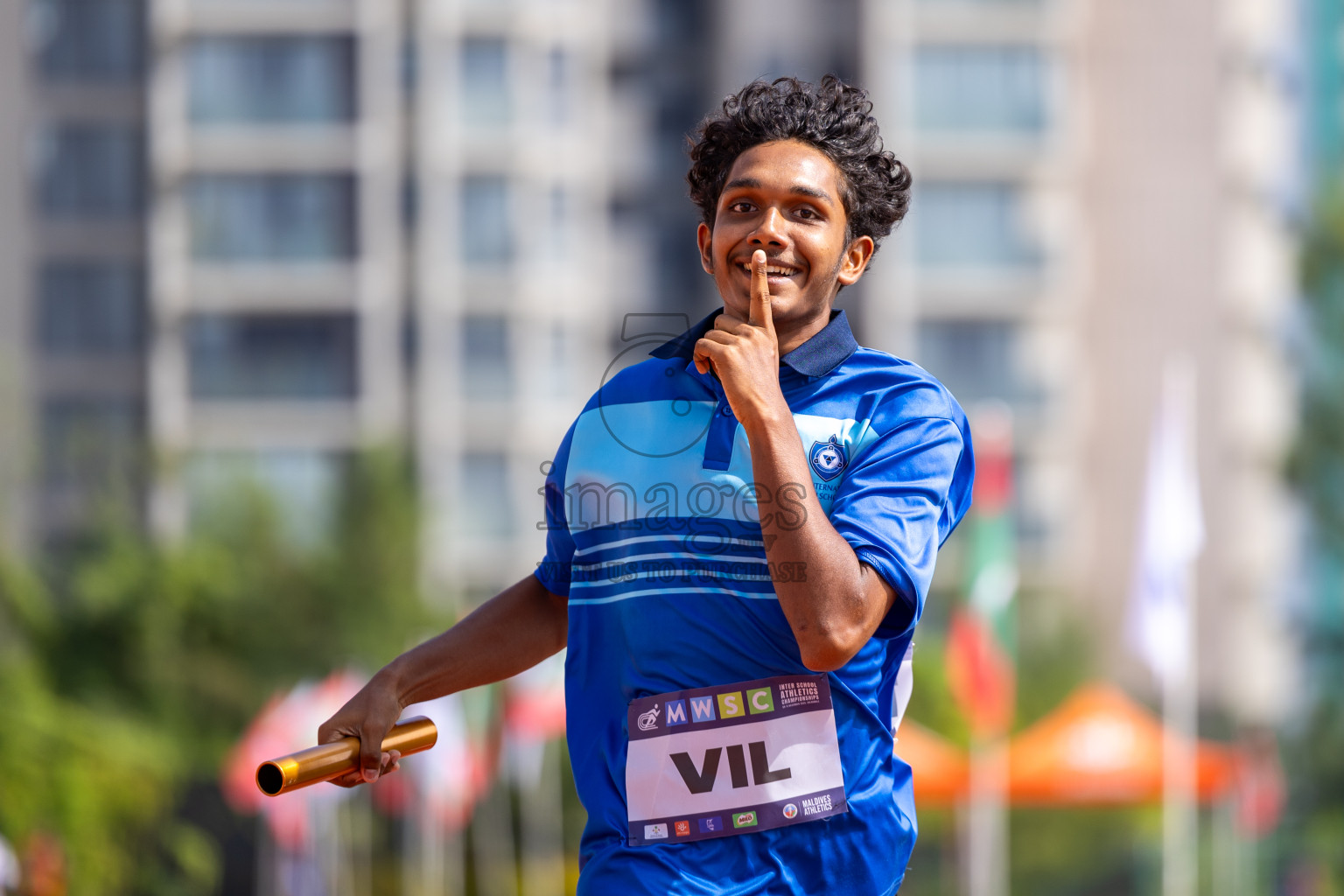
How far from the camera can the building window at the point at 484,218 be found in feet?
125

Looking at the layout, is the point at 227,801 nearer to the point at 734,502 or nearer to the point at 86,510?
the point at 86,510

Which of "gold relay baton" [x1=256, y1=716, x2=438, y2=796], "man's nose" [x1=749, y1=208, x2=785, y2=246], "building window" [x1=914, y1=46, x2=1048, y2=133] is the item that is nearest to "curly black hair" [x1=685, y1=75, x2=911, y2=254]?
"man's nose" [x1=749, y1=208, x2=785, y2=246]

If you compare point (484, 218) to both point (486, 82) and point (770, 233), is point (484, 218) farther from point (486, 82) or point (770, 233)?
point (770, 233)

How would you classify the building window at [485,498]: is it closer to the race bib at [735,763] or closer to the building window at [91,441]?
the building window at [91,441]

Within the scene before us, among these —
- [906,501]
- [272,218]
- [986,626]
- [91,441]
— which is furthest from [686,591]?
[272,218]

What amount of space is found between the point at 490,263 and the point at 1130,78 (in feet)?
42.5

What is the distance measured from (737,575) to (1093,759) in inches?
535

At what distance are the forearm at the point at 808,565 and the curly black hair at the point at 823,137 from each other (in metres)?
0.43

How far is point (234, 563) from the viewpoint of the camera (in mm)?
29906

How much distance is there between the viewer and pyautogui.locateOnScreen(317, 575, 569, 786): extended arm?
2.57 meters

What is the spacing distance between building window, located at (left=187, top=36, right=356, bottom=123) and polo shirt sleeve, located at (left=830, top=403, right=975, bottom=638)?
36279 mm

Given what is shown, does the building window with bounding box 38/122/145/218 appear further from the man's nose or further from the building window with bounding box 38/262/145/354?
the man's nose

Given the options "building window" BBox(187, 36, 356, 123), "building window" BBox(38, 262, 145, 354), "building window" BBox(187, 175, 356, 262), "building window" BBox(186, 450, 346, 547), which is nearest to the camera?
"building window" BBox(186, 450, 346, 547)

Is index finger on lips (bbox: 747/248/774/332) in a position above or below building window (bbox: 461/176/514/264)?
above
